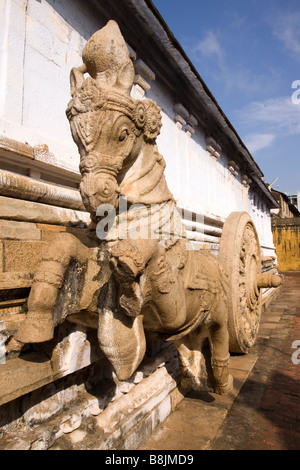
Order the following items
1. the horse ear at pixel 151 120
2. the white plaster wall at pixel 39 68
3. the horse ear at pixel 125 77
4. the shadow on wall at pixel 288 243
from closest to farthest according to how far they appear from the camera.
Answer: the horse ear at pixel 125 77
the horse ear at pixel 151 120
the white plaster wall at pixel 39 68
the shadow on wall at pixel 288 243

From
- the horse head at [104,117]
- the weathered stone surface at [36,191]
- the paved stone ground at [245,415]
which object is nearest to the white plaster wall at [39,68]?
the weathered stone surface at [36,191]

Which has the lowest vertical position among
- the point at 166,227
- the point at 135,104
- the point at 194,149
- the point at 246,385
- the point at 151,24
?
the point at 246,385

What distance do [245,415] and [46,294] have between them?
201 cm

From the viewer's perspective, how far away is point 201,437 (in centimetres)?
212

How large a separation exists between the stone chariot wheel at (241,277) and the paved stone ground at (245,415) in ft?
1.22

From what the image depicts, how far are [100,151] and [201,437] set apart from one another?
6.19 feet

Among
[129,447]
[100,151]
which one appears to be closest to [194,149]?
[100,151]

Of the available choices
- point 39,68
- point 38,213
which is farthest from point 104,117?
point 39,68

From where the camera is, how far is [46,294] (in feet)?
4.20

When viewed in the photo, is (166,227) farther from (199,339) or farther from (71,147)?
(199,339)

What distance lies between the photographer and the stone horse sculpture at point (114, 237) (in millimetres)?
1302

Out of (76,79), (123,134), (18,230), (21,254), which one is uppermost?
(76,79)

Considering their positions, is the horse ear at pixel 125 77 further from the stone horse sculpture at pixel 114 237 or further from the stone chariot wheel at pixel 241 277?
the stone chariot wheel at pixel 241 277

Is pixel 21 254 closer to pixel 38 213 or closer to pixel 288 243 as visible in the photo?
pixel 38 213
